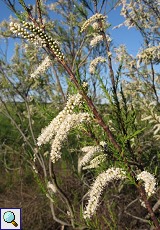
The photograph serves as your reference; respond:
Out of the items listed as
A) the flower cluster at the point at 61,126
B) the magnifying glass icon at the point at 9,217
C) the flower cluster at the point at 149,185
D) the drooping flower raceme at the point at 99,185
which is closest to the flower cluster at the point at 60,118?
the flower cluster at the point at 61,126

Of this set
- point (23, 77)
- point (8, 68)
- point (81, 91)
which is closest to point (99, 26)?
point (81, 91)

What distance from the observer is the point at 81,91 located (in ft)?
6.08

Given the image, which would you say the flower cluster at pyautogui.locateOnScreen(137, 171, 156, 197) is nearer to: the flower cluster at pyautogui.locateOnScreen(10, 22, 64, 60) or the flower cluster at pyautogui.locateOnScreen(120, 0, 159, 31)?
the flower cluster at pyautogui.locateOnScreen(10, 22, 64, 60)

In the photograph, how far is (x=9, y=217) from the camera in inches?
207

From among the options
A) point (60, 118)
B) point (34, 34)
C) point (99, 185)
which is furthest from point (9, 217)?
point (34, 34)

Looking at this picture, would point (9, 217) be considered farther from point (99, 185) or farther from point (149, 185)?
point (149, 185)

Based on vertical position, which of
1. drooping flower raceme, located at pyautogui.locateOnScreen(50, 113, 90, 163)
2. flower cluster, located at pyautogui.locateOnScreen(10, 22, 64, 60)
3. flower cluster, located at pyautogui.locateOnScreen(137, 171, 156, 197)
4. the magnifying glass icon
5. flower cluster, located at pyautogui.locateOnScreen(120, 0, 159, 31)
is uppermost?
flower cluster, located at pyautogui.locateOnScreen(120, 0, 159, 31)

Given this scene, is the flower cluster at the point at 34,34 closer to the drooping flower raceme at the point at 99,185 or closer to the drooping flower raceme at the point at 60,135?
the drooping flower raceme at the point at 60,135

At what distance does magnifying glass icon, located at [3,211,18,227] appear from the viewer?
196 inches

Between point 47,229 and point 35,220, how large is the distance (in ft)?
1.03

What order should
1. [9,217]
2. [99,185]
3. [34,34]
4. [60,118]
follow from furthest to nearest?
[9,217] → [99,185] → [60,118] → [34,34]

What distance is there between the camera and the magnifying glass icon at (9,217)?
4.97 m

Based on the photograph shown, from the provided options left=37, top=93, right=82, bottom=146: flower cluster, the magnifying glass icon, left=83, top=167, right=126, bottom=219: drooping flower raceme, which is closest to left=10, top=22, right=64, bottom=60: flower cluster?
left=37, top=93, right=82, bottom=146: flower cluster

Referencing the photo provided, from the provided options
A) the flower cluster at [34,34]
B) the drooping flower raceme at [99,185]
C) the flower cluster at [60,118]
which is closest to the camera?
the flower cluster at [34,34]
